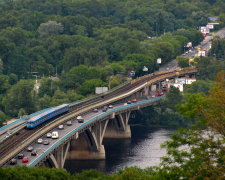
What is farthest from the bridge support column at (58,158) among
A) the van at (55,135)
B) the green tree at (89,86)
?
the green tree at (89,86)

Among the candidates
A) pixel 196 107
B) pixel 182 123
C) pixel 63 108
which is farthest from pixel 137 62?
pixel 196 107

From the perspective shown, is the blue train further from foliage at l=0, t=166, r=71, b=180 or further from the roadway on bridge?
foliage at l=0, t=166, r=71, b=180

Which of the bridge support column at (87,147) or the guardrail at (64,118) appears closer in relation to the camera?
the guardrail at (64,118)

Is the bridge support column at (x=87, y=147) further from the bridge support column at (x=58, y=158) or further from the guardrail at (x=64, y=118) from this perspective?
the bridge support column at (x=58, y=158)

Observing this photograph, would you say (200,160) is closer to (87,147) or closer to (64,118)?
(64,118)

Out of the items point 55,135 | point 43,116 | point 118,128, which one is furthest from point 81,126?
point 118,128
